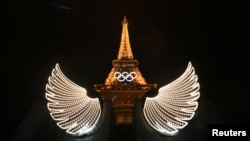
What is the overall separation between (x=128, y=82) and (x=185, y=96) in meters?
1.36

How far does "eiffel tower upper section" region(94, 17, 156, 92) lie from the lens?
36.7 feet

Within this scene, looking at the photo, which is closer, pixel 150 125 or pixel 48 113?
pixel 150 125

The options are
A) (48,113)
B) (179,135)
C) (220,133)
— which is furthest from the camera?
(48,113)

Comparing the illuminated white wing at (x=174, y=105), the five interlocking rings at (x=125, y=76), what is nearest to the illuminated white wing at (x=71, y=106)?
the five interlocking rings at (x=125, y=76)

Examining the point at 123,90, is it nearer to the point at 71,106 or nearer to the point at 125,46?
the point at 71,106

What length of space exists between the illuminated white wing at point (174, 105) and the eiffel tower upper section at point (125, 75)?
447mm

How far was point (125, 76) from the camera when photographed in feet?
37.3

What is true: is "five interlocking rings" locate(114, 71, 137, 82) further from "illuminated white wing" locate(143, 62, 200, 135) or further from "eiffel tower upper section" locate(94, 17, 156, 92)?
"illuminated white wing" locate(143, 62, 200, 135)

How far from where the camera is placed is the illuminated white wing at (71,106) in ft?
35.8

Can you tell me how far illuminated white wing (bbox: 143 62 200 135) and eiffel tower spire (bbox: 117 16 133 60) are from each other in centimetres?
124

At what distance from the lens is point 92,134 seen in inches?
423

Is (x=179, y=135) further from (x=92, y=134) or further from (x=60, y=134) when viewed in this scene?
(x=60, y=134)

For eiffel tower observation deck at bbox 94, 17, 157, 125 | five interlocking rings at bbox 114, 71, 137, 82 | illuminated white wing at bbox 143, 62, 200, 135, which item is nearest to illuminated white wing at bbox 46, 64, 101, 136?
eiffel tower observation deck at bbox 94, 17, 157, 125

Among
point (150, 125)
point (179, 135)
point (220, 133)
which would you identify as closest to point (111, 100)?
point (150, 125)
